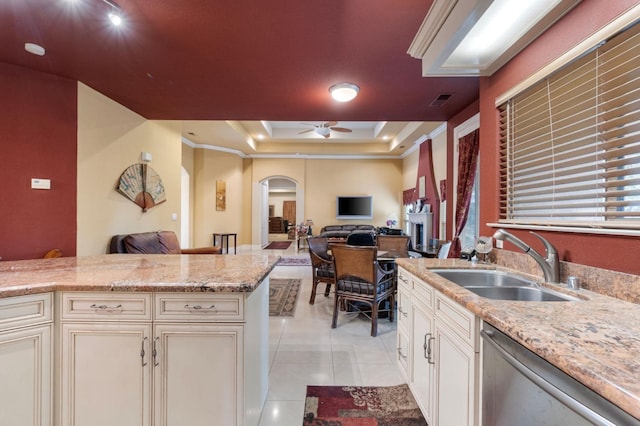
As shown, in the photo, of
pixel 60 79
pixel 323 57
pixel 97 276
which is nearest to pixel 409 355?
pixel 97 276

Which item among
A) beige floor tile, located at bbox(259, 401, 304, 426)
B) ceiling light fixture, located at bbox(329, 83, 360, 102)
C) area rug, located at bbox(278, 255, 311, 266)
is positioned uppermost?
ceiling light fixture, located at bbox(329, 83, 360, 102)

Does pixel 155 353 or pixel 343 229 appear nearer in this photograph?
pixel 155 353

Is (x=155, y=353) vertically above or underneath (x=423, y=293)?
underneath

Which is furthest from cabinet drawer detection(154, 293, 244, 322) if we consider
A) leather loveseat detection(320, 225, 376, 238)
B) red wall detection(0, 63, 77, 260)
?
leather loveseat detection(320, 225, 376, 238)

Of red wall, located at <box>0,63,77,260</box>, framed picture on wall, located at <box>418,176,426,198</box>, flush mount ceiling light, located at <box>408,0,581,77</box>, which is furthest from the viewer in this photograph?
framed picture on wall, located at <box>418,176,426,198</box>

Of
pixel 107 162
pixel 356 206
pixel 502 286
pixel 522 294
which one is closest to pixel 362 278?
pixel 502 286

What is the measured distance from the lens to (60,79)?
2.74m

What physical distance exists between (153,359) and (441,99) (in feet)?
12.0

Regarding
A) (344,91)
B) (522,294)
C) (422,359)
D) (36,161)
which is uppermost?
(344,91)

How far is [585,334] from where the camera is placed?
2.72 ft

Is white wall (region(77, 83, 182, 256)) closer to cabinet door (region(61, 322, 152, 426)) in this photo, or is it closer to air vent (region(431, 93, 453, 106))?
cabinet door (region(61, 322, 152, 426))

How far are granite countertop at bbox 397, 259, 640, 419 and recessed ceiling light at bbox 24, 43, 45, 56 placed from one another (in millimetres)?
3569

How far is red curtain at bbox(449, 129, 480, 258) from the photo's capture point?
10.8 ft

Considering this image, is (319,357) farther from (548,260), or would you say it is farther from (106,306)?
(548,260)
